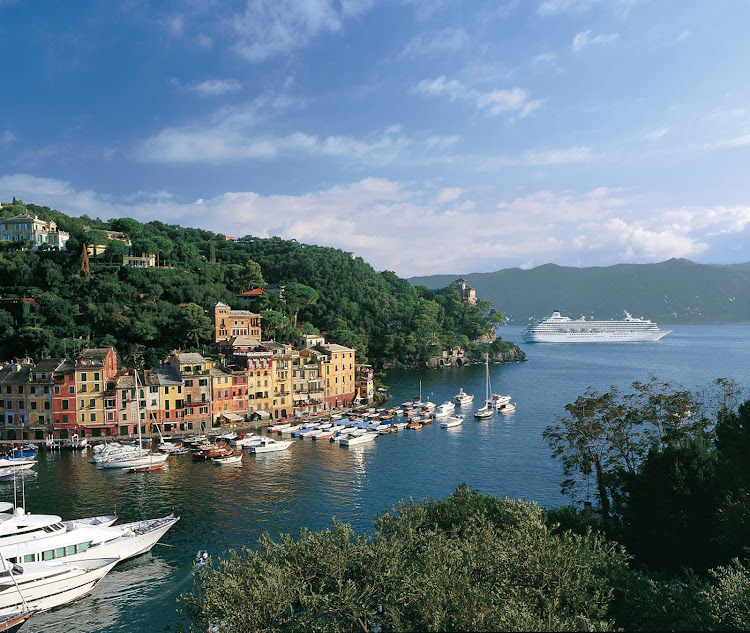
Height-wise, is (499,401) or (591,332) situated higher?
(591,332)

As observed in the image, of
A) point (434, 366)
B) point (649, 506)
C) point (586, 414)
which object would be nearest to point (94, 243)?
point (434, 366)

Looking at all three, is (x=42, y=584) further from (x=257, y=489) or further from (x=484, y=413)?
(x=484, y=413)

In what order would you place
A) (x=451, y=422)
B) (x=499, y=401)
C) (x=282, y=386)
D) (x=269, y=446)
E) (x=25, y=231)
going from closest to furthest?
1. (x=269, y=446)
2. (x=451, y=422)
3. (x=282, y=386)
4. (x=499, y=401)
5. (x=25, y=231)

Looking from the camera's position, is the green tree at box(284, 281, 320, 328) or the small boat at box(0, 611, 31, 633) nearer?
the small boat at box(0, 611, 31, 633)

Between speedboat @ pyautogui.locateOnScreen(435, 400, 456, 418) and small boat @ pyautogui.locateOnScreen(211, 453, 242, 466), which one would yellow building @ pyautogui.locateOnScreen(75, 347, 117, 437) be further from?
speedboat @ pyautogui.locateOnScreen(435, 400, 456, 418)

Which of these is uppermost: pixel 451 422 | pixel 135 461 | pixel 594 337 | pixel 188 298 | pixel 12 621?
pixel 188 298

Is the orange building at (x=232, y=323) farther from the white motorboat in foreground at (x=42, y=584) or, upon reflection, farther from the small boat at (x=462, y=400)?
the white motorboat in foreground at (x=42, y=584)

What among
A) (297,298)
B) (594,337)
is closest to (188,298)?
(297,298)

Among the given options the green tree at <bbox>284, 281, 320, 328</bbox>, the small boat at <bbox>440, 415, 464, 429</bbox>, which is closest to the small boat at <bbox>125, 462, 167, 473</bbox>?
the small boat at <bbox>440, 415, 464, 429</bbox>
